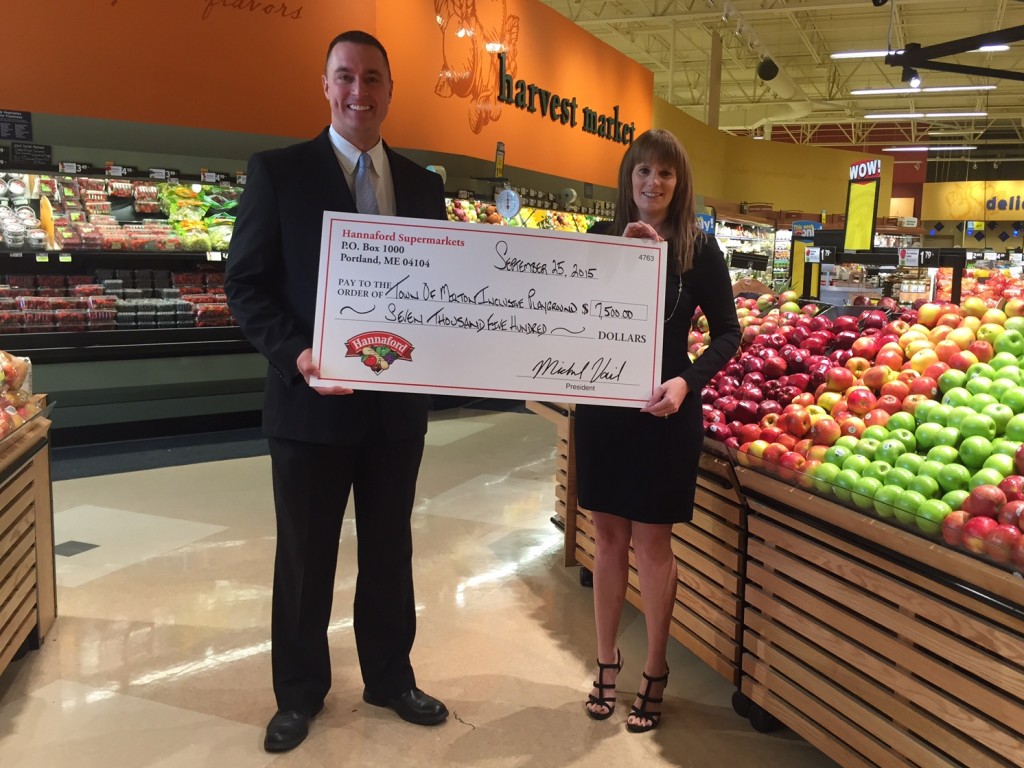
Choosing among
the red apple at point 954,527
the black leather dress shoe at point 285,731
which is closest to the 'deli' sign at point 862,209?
the red apple at point 954,527

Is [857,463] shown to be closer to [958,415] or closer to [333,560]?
[958,415]

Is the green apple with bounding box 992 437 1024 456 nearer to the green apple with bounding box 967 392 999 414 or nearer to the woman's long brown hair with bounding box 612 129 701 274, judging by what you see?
the green apple with bounding box 967 392 999 414

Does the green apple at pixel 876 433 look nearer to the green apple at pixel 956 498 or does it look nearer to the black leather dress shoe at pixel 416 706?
the green apple at pixel 956 498

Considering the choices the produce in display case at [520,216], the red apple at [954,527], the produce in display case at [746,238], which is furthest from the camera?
the produce in display case at [746,238]

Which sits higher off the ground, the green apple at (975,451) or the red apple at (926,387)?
the red apple at (926,387)

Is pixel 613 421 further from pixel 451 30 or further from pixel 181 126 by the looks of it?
pixel 451 30

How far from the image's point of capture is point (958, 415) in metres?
2.22

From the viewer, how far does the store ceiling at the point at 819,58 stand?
1494cm

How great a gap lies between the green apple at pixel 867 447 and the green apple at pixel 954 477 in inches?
9.3

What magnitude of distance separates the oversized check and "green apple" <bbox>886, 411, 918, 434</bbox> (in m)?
0.79

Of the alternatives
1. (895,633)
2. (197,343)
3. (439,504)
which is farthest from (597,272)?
(197,343)

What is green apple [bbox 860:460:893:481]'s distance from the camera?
2.18 metres

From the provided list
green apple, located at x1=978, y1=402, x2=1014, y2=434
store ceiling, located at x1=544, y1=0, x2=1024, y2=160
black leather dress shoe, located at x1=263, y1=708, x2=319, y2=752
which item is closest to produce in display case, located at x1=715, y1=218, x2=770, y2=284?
store ceiling, located at x1=544, y1=0, x2=1024, y2=160

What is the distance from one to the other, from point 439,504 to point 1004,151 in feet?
91.6
